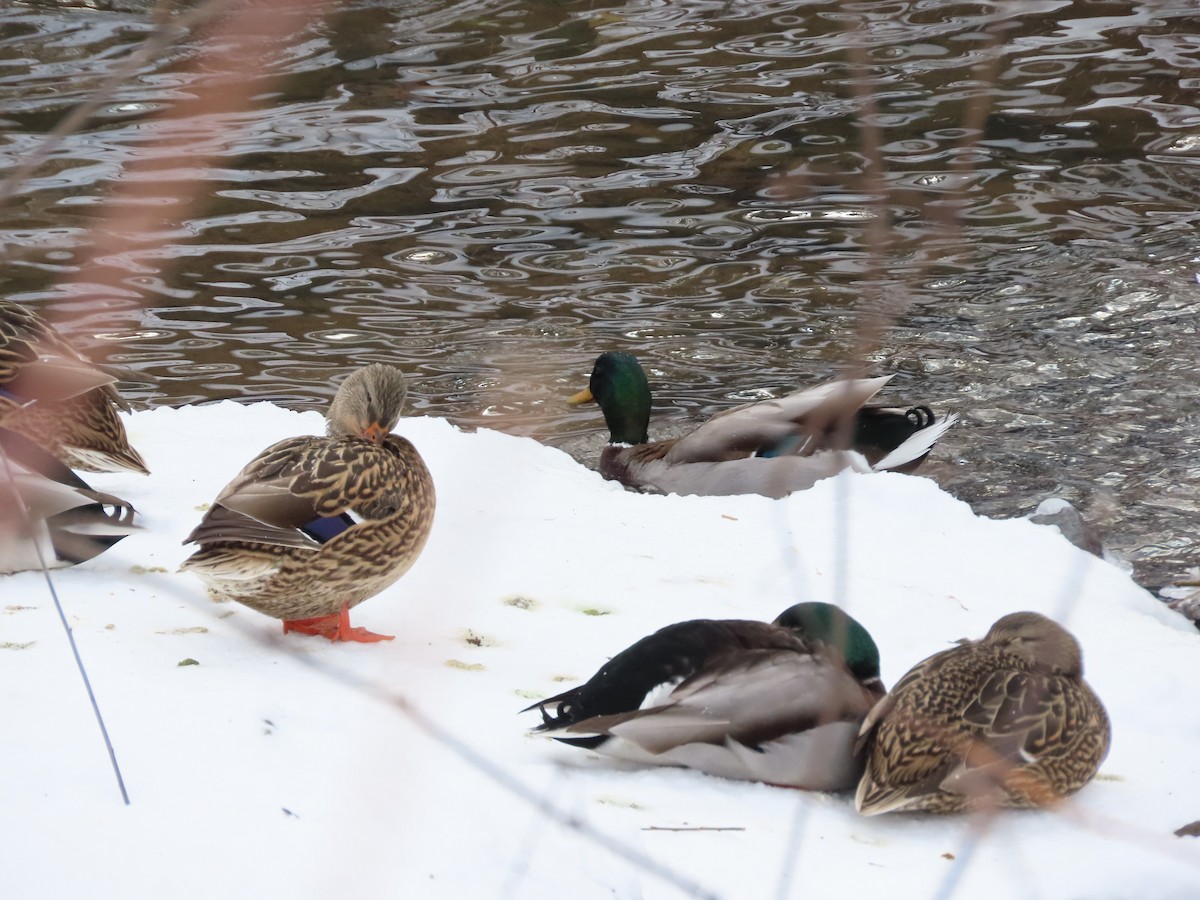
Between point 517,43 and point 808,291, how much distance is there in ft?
18.9

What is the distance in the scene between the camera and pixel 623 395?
7.71 m

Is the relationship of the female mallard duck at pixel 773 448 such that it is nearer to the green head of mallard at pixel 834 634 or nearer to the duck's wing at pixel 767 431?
the duck's wing at pixel 767 431

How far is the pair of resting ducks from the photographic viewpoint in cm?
325

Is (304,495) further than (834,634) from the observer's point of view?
Yes

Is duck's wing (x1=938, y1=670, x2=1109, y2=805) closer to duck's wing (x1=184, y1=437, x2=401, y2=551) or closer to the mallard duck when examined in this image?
duck's wing (x1=184, y1=437, x2=401, y2=551)

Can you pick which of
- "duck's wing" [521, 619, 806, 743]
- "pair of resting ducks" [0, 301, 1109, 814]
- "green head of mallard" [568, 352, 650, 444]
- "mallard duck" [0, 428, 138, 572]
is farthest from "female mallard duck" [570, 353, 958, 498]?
"mallard duck" [0, 428, 138, 572]

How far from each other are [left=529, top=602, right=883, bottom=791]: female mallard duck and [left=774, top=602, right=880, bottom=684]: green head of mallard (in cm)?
3

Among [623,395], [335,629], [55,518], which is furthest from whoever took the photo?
[623,395]

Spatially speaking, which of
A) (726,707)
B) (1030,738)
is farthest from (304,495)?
(1030,738)

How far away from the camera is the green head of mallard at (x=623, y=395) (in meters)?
7.70

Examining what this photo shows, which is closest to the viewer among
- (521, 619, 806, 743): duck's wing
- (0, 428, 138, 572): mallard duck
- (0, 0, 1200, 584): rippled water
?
(521, 619, 806, 743): duck's wing

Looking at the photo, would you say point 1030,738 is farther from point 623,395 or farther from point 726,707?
point 623,395

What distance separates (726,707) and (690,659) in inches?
5.5

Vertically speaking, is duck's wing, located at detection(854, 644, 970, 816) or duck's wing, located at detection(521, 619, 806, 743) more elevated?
duck's wing, located at detection(521, 619, 806, 743)
